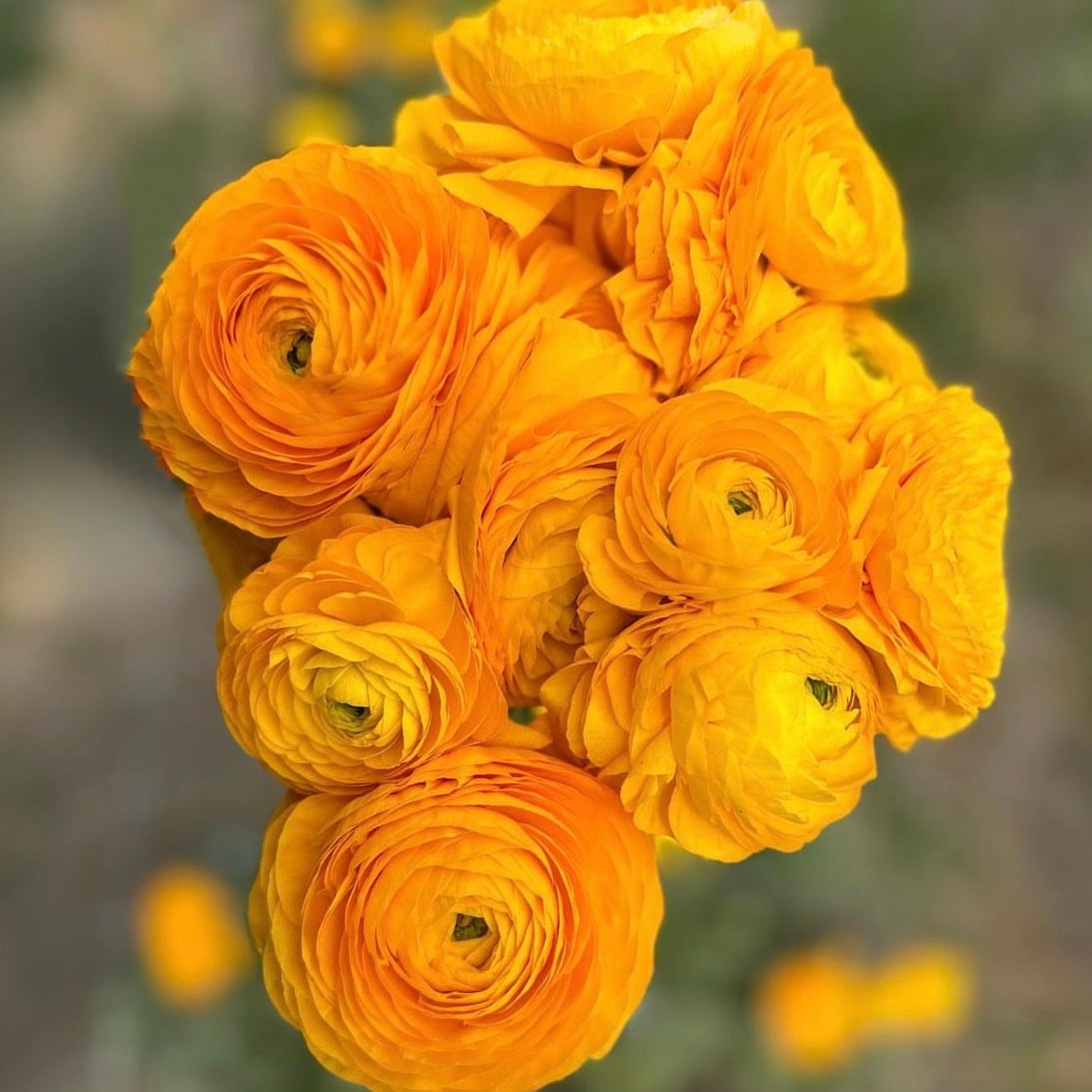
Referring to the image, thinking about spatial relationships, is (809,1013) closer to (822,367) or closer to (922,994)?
(922,994)

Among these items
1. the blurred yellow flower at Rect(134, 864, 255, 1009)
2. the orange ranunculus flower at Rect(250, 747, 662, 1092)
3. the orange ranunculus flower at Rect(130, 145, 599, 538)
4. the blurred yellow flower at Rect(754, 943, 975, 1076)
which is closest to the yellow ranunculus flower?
the blurred yellow flower at Rect(754, 943, 975, 1076)

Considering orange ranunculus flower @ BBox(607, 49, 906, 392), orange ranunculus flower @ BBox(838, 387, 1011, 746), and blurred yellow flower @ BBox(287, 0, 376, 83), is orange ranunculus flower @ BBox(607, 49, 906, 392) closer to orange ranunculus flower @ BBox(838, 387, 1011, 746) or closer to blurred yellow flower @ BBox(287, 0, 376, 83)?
orange ranunculus flower @ BBox(838, 387, 1011, 746)

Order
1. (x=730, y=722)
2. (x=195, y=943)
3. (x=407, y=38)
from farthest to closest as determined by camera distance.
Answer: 1. (x=407, y=38)
2. (x=195, y=943)
3. (x=730, y=722)

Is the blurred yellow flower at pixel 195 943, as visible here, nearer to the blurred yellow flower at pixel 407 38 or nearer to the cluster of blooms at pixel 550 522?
the cluster of blooms at pixel 550 522

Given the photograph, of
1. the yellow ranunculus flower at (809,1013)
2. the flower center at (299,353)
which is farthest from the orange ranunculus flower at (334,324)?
the yellow ranunculus flower at (809,1013)

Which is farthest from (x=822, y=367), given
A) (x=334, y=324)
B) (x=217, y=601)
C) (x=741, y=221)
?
(x=217, y=601)
